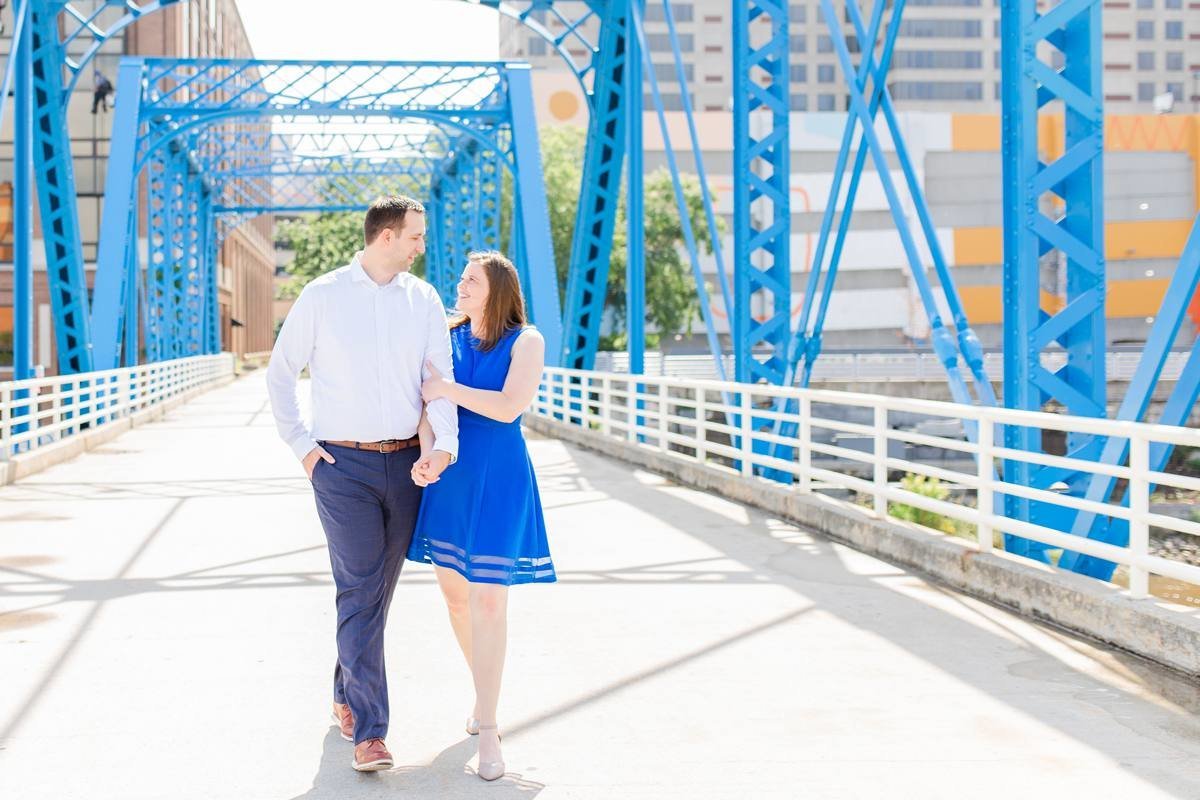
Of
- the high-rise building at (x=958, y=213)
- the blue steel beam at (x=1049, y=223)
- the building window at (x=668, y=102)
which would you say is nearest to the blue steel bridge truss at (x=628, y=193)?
the blue steel beam at (x=1049, y=223)

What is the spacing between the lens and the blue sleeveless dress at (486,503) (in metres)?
4.57

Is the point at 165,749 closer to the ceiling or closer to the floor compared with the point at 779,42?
closer to the floor

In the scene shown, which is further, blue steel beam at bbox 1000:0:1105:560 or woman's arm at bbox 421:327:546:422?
blue steel beam at bbox 1000:0:1105:560

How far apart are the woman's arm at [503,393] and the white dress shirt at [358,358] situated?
0.04 meters

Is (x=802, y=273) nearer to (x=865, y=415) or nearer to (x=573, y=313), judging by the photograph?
(x=865, y=415)

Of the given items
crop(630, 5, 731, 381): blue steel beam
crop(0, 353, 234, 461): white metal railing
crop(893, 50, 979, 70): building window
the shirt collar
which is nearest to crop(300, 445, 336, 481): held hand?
the shirt collar

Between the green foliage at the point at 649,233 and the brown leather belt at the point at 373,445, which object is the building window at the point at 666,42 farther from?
Answer: the brown leather belt at the point at 373,445

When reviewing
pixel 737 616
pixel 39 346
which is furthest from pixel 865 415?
pixel 737 616

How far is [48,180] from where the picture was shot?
22.9 m

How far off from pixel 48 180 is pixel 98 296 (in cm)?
390

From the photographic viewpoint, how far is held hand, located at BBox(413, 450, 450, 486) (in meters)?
4.44

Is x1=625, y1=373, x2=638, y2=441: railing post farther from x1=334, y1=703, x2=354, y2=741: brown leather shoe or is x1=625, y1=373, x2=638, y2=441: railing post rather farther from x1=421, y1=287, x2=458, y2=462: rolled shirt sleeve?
x1=421, y1=287, x2=458, y2=462: rolled shirt sleeve

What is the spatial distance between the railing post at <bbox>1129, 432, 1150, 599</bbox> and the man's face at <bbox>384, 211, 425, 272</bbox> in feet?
11.5

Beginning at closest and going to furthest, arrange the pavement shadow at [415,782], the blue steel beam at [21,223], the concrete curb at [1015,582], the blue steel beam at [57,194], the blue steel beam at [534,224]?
the pavement shadow at [415,782] → the concrete curb at [1015,582] → the blue steel beam at [21,223] → the blue steel beam at [57,194] → the blue steel beam at [534,224]
